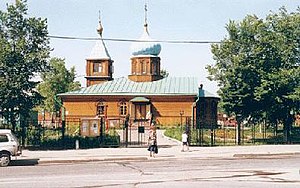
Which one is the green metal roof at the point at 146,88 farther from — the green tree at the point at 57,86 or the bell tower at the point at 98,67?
the green tree at the point at 57,86

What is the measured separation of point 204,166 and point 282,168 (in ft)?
10.1

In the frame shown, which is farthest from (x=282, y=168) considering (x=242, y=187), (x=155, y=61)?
(x=155, y=61)

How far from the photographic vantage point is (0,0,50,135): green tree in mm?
29375

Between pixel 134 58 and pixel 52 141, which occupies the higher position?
pixel 134 58

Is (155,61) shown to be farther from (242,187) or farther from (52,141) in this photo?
(242,187)

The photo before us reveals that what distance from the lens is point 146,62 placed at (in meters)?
65.8

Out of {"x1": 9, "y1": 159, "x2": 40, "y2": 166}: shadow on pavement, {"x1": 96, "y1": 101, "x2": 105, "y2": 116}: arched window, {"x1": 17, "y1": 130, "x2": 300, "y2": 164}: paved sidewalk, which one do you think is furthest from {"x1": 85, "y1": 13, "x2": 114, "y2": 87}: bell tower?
{"x1": 9, "y1": 159, "x2": 40, "y2": 166}: shadow on pavement

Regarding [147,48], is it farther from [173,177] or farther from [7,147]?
[173,177]

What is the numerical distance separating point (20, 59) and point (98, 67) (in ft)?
129

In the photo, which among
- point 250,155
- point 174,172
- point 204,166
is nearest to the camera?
point 174,172

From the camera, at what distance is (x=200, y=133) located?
1387 inches

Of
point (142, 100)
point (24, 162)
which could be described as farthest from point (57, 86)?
point (24, 162)

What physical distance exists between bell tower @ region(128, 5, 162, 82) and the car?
133ft

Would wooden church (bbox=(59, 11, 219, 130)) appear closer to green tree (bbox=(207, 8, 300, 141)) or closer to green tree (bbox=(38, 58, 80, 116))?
green tree (bbox=(38, 58, 80, 116))
